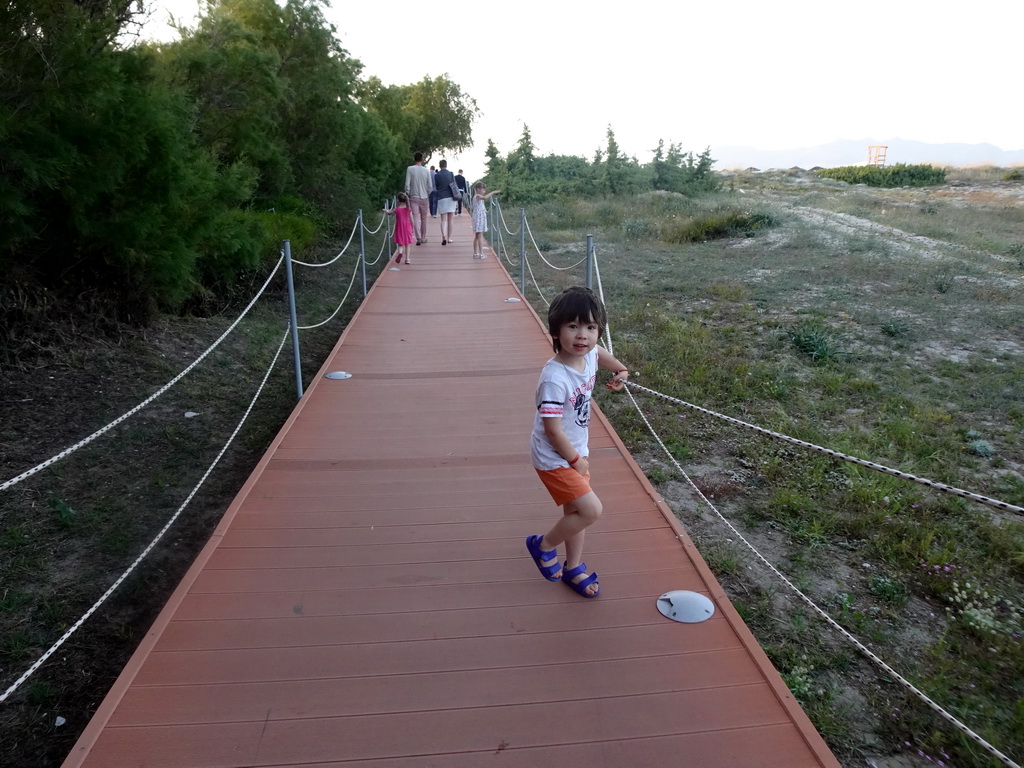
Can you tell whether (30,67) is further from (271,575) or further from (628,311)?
(628,311)

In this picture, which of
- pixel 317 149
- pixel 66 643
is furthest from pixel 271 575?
pixel 317 149

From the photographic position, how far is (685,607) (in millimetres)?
2643

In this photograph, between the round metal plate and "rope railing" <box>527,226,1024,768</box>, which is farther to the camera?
the round metal plate

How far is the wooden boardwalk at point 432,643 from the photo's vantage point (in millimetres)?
2045

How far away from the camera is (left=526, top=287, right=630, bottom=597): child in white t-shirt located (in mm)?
2484

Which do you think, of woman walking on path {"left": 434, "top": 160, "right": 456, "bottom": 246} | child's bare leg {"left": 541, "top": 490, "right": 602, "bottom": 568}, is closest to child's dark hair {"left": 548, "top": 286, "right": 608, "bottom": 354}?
child's bare leg {"left": 541, "top": 490, "right": 602, "bottom": 568}

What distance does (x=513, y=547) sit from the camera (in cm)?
309

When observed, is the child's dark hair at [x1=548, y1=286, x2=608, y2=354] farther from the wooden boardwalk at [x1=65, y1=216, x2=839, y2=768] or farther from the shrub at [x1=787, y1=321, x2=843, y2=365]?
the shrub at [x1=787, y1=321, x2=843, y2=365]

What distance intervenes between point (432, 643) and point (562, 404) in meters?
0.94

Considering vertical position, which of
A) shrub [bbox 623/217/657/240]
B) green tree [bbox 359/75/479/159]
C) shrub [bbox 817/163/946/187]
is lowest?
shrub [bbox 623/217/657/240]

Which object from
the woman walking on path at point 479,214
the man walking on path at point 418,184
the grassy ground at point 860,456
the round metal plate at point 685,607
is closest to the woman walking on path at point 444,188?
the man walking on path at point 418,184

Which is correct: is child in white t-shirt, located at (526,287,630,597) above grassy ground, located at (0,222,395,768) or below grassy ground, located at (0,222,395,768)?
above

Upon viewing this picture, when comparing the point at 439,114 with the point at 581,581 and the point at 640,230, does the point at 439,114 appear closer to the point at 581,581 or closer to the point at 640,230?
the point at 640,230

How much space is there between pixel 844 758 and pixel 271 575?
215cm
